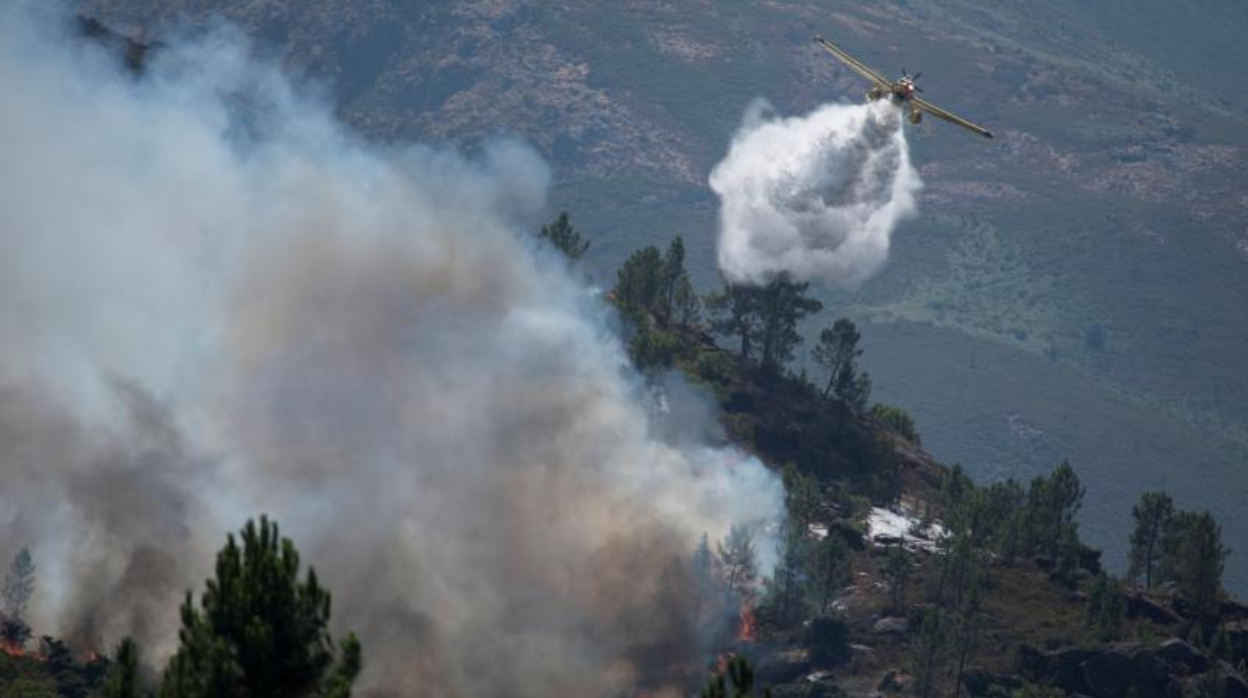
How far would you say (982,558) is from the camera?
148 m

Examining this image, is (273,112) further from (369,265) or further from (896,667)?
(896,667)

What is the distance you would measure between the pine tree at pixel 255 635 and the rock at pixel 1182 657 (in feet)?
270

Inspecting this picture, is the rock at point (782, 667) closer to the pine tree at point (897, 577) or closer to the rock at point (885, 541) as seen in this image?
the pine tree at point (897, 577)

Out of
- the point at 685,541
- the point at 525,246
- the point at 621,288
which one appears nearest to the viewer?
the point at 685,541

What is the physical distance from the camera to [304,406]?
357ft

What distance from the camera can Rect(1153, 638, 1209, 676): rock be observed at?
134250 mm

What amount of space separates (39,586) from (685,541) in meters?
38.5

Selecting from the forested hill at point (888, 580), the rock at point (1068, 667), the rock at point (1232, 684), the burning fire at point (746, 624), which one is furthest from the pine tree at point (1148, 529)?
the burning fire at point (746, 624)

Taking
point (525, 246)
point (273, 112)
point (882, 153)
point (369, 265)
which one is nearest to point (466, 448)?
point (369, 265)

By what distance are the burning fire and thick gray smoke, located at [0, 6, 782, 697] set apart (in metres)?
8.06

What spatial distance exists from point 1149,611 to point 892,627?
19700 mm

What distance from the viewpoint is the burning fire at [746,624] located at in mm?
129562

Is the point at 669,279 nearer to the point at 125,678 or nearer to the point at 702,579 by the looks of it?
the point at 702,579

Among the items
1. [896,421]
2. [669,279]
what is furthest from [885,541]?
[669,279]
